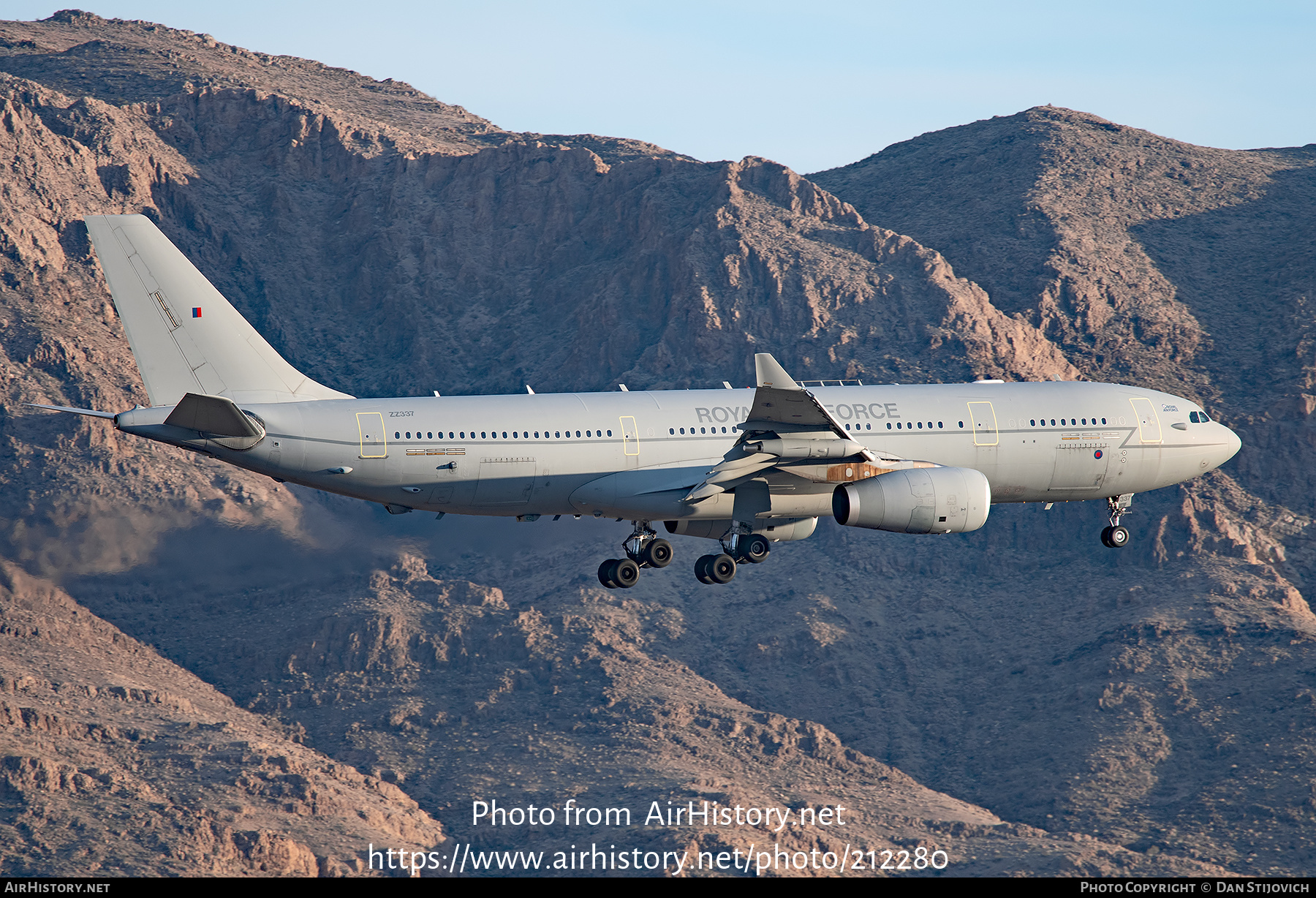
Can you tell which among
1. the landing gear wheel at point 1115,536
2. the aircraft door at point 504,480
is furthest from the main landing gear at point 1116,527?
the aircraft door at point 504,480

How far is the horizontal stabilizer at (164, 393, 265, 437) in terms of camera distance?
45906 mm

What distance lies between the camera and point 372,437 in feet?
162

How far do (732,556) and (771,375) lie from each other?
8732 millimetres

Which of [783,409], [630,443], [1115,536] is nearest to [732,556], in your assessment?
[630,443]

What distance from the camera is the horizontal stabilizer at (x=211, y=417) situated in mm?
45906

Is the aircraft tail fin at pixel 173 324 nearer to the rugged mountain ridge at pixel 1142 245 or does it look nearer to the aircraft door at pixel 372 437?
the aircraft door at pixel 372 437

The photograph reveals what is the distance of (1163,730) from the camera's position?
324ft

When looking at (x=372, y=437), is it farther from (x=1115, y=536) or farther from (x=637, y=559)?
(x=1115, y=536)

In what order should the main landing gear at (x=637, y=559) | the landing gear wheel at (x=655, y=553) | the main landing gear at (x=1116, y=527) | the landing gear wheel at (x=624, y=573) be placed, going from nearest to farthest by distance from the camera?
the landing gear wheel at (x=624, y=573), the main landing gear at (x=637, y=559), the landing gear wheel at (x=655, y=553), the main landing gear at (x=1116, y=527)

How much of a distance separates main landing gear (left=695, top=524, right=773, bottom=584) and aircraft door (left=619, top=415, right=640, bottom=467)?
3.99 metres

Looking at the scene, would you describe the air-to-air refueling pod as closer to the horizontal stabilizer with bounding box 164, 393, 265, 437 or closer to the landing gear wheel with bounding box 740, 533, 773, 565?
the landing gear wheel with bounding box 740, 533, 773, 565

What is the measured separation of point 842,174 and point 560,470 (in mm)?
102071

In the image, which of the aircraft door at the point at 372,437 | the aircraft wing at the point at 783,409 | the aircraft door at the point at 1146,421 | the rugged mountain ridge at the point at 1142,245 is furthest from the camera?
the rugged mountain ridge at the point at 1142,245

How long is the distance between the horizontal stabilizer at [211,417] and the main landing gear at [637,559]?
12.7 meters
